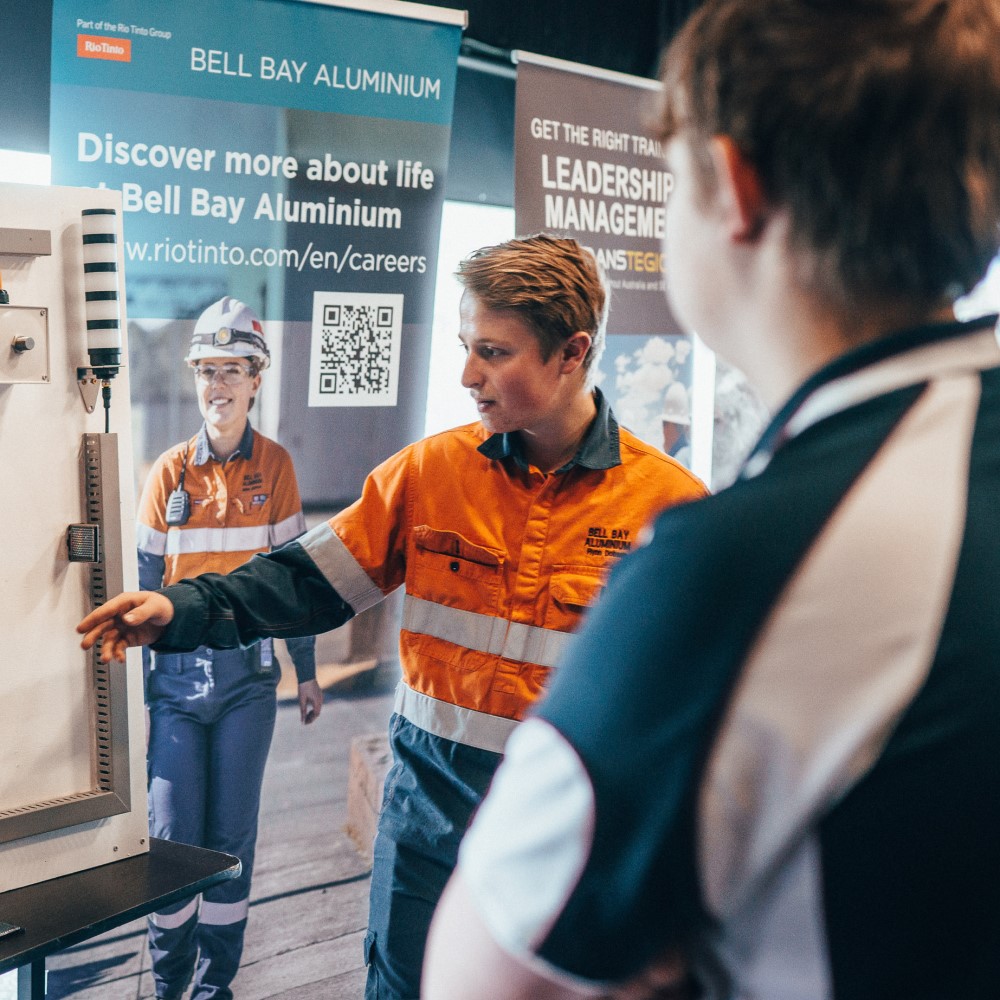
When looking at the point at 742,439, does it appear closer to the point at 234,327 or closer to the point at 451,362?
the point at 451,362

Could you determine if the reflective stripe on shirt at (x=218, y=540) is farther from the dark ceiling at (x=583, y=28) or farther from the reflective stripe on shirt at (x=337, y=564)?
the dark ceiling at (x=583, y=28)

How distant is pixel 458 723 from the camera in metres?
1.74

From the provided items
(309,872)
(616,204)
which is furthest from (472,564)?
(616,204)

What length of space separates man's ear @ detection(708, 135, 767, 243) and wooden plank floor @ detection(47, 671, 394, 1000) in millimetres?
2675

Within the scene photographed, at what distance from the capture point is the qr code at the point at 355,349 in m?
2.86

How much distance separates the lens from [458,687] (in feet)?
5.74

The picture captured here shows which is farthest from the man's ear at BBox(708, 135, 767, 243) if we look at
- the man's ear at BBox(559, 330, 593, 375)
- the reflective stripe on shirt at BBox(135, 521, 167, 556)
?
the reflective stripe on shirt at BBox(135, 521, 167, 556)

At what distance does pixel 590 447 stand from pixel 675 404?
79.7 inches

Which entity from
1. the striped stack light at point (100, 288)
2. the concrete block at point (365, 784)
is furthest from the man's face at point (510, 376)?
the concrete block at point (365, 784)

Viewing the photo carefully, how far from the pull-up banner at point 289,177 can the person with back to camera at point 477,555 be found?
1035mm

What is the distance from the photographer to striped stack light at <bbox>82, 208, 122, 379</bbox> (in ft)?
5.83

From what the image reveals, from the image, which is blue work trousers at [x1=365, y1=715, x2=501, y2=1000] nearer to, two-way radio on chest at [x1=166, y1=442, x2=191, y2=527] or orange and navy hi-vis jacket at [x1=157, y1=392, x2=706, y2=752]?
orange and navy hi-vis jacket at [x1=157, y1=392, x2=706, y2=752]

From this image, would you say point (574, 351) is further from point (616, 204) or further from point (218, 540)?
point (616, 204)

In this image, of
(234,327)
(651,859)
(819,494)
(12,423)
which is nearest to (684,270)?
(819,494)
